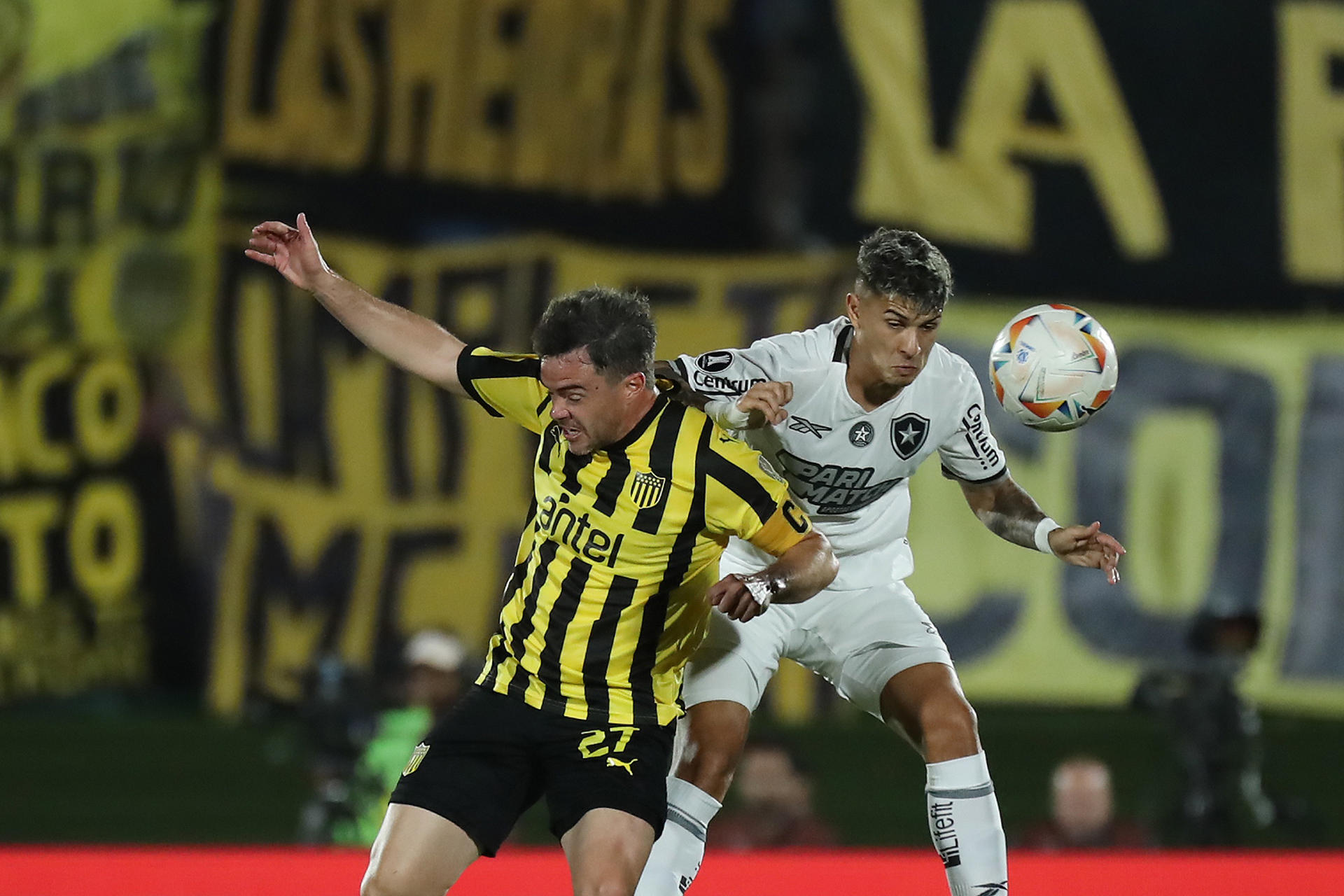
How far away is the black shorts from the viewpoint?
330cm

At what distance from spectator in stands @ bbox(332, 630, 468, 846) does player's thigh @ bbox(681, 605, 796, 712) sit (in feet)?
9.26

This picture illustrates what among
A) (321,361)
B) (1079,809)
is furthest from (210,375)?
(1079,809)

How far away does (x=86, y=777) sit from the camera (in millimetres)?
8789

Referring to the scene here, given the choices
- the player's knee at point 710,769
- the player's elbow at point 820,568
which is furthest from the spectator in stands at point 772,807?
the player's elbow at point 820,568

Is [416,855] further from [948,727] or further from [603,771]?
[948,727]

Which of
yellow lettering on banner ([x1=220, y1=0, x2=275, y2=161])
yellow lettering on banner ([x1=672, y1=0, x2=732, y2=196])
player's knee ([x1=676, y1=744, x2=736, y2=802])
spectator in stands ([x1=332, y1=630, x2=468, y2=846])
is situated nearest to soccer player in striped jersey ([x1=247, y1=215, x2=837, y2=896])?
player's knee ([x1=676, y1=744, x2=736, y2=802])

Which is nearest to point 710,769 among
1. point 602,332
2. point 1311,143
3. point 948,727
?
point 948,727

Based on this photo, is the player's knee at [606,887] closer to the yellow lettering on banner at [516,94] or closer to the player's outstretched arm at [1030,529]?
the player's outstretched arm at [1030,529]

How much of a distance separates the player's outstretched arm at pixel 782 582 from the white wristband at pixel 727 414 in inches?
12.5

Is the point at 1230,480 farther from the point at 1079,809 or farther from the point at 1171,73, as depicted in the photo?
the point at 1079,809

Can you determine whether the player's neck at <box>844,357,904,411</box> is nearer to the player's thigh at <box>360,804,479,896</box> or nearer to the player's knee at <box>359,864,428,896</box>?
the player's thigh at <box>360,804,479,896</box>

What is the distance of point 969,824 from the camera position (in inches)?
145

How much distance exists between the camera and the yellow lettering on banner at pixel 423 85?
9.34m

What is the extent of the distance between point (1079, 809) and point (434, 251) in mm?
4809
